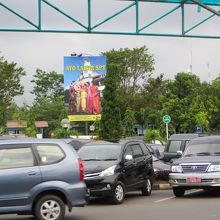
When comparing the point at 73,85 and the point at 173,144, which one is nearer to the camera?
the point at 173,144

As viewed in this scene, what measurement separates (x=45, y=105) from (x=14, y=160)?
286ft

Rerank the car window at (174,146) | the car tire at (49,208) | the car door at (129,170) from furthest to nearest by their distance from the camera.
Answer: the car window at (174,146) → the car door at (129,170) → the car tire at (49,208)

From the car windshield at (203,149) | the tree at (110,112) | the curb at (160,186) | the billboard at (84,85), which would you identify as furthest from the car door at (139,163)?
the billboard at (84,85)

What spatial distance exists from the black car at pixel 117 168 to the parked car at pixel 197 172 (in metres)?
1.01

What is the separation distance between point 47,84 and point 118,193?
92.3 m

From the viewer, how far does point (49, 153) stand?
11797mm

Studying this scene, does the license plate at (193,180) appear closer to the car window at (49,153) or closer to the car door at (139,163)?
the car door at (139,163)

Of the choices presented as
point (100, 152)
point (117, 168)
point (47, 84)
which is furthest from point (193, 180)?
point (47, 84)

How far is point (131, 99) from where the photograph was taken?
71.8 m

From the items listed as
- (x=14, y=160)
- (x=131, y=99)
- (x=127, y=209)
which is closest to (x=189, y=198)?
(x=127, y=209)

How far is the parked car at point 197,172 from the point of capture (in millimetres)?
15914

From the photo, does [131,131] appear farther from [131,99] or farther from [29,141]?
[29,141]

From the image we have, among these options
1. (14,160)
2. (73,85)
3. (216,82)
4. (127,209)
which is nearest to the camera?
(14,160)

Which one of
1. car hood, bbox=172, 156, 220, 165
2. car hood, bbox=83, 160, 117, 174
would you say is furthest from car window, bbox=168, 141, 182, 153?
car hood, bbox=83, 160, 117, 174
